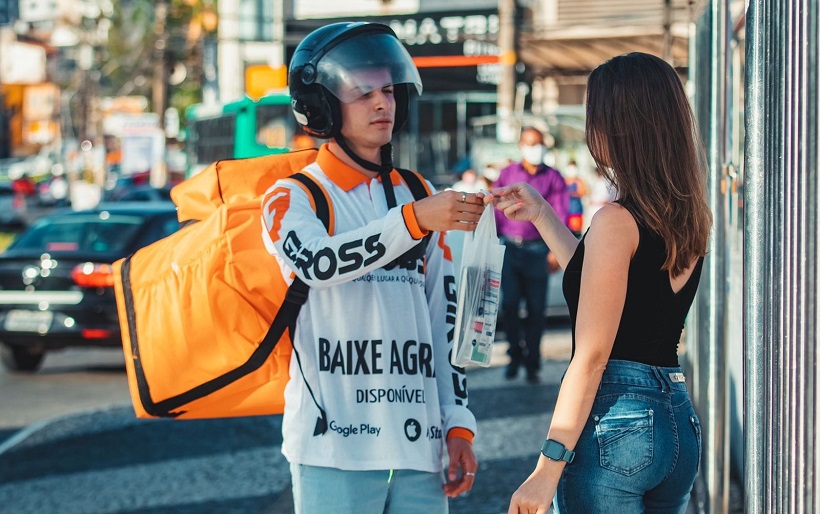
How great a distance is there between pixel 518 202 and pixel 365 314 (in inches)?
17.9

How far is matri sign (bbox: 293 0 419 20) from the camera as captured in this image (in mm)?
37344

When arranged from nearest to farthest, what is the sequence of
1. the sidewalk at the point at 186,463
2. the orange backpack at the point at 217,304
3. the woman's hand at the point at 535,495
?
the woman's hand at the point at 535,495 < the orange backpack at the point at 217,304 < the sidewalk at the point at 186,463

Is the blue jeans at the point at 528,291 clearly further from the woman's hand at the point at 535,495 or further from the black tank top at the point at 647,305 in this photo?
the woman's hand at the point at 535,495

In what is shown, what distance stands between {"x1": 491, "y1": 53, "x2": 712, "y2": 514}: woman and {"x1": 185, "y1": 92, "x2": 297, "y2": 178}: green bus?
55.4ft

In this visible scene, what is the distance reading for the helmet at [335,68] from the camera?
2.96 m

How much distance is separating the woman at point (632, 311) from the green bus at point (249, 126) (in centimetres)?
1688

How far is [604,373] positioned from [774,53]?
0.73m

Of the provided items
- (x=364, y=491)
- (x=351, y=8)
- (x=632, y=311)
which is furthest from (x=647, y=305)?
(x=351, y=8)

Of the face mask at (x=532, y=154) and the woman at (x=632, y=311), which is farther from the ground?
the face mask at (x=532, y=154)

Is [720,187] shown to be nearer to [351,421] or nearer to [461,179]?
[351,421]

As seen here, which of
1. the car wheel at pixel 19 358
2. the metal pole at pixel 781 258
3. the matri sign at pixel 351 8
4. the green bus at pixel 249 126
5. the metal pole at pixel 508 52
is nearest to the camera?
the metal pole at pixel 781 258

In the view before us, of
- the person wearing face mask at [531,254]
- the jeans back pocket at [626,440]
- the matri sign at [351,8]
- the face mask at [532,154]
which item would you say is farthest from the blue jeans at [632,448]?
the matri sign at [351,8]

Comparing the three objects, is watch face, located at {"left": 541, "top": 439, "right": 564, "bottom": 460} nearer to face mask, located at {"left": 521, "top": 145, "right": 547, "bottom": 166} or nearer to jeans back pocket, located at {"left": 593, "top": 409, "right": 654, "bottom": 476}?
jeans back pocket, located at {"left": 593, "top": 409, "right": 654, "bottom": 476}

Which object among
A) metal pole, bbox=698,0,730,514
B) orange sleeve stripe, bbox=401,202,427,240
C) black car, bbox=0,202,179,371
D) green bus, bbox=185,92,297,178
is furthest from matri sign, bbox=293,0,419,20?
orange sleeve stripe, bbox=401,202,427,240
